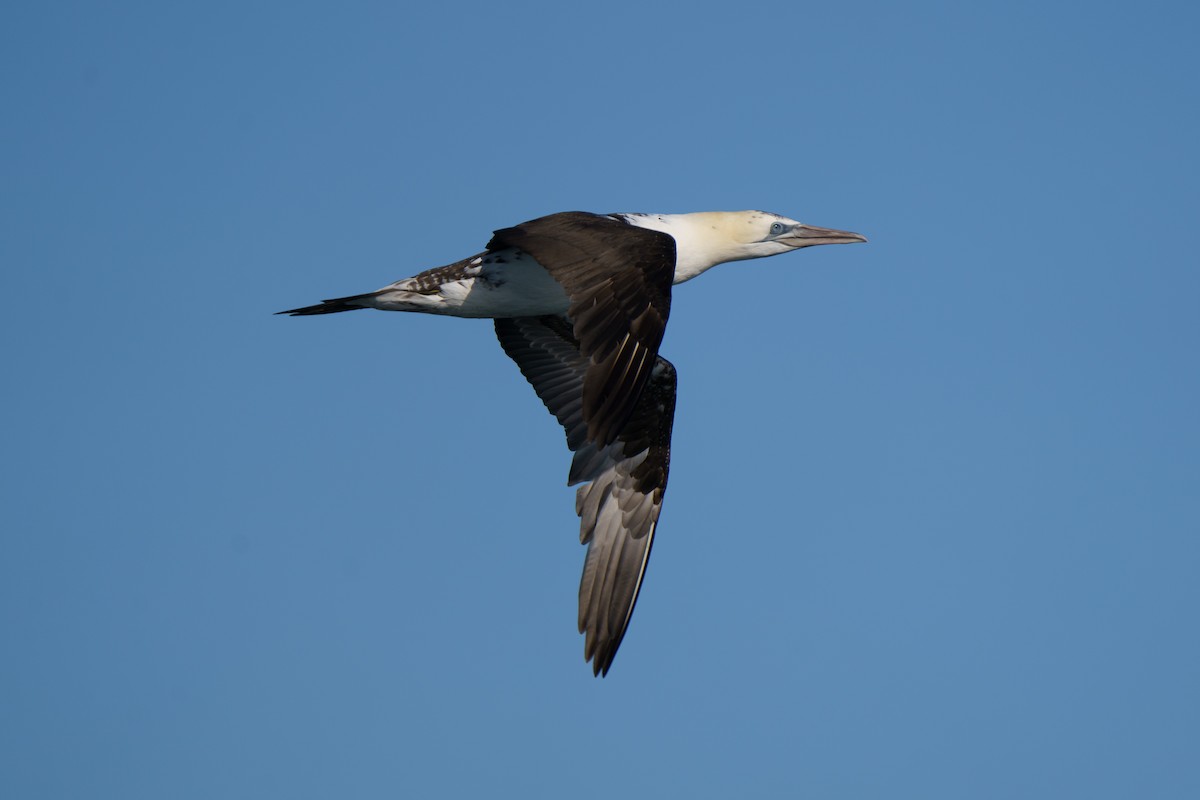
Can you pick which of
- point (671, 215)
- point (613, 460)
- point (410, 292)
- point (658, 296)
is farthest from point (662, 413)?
point (658, 296)

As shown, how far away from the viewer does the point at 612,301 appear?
1145cm

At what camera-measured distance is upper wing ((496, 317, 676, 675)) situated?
14.5 metres

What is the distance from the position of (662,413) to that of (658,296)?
14.2 ft

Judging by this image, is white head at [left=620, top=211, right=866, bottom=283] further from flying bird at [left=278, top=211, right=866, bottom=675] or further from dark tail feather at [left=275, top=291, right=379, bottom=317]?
dark tail feather at [left=275, top=291, right=379, bottom=317]

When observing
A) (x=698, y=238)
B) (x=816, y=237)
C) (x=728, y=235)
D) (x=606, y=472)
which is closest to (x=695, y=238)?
(x=698, y=238)

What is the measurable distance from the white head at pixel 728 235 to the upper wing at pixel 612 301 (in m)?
2.76

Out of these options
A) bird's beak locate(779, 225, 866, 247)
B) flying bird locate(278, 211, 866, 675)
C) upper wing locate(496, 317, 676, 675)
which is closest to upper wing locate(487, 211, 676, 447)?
flying bird locate(278, 211, 866, 675)

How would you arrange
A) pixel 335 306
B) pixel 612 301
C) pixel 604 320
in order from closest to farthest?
pixel 604 320 < pixel 612 301 < pixel 335 306

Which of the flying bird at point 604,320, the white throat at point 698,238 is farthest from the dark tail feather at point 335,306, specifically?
the white throat at point 698,238

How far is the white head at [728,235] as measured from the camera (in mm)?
15133

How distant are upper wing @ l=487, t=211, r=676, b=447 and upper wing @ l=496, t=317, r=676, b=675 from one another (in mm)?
2572

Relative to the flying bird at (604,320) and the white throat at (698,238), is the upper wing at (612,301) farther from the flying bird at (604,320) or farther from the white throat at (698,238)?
the white throat at (698,238)

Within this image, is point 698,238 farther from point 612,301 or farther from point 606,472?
point 612,301

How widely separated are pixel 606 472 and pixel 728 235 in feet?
9.18
